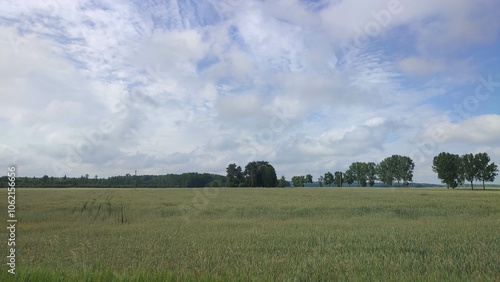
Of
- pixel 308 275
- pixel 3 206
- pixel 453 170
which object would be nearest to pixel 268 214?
pixel 308 275

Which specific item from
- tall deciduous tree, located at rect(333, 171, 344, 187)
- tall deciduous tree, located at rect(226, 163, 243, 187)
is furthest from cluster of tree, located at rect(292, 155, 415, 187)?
tall deciduous tree, located at rect(226, 163, 243, 187)

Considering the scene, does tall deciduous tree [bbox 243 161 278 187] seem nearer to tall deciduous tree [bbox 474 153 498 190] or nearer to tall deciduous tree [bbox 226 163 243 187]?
tall deciduous tree [bbox 226 163 243 187]

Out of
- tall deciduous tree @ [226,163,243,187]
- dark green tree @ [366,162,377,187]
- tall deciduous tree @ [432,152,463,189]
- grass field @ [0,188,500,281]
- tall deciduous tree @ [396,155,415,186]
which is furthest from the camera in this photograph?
dark green tree @ [366,162,377,187]

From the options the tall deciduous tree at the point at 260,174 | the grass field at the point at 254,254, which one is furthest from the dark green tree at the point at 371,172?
the grass field at the point at 254,254

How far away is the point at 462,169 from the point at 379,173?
52.4 metres

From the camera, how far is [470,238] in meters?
13.6

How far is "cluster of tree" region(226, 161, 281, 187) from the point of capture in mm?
135750

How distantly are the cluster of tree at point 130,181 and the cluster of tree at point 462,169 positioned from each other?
74735 millimetres

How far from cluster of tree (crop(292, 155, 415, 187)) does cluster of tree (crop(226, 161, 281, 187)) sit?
49.1m

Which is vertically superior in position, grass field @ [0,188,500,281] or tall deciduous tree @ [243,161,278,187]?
tall deciduous tree @ [243,161,278,187]

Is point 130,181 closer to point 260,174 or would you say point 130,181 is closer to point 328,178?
point 260,174

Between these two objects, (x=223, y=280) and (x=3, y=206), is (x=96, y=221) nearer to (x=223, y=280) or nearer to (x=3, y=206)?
(x=3, y=206)

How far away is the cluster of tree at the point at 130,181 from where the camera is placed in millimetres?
116469

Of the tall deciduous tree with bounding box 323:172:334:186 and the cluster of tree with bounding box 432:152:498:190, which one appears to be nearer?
the cluster of tree with bounding box 432:152:498:190
